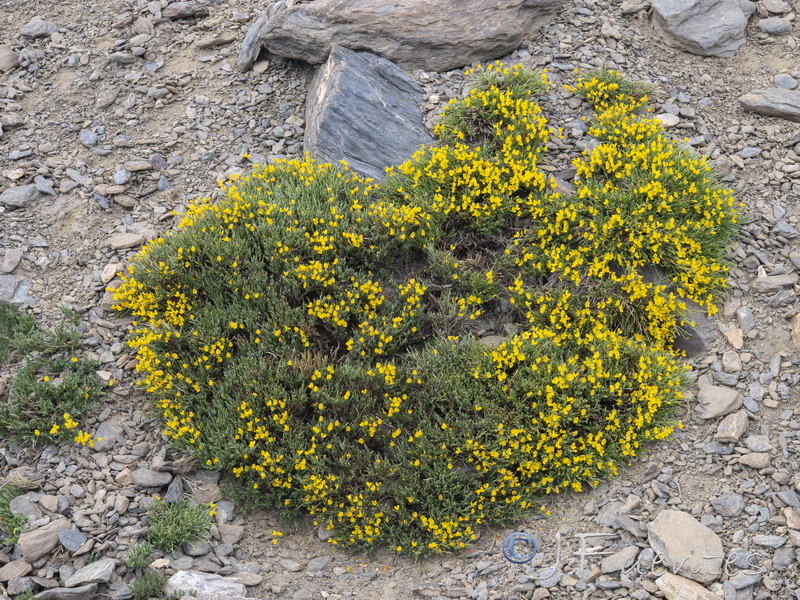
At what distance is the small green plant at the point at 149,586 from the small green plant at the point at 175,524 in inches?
14.7

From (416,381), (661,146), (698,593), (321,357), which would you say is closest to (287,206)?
(321,357)

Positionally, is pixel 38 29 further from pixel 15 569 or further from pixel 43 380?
pixel 15 569

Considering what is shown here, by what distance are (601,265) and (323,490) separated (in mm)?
3053

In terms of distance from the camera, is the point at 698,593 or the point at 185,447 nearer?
the point at 698,593

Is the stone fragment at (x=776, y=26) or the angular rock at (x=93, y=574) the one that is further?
the stone fragment at (x=776, y=26)

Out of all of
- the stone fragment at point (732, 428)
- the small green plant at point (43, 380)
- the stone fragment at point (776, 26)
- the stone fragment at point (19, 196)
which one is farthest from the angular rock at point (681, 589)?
the stone fragment at point (19, 196)

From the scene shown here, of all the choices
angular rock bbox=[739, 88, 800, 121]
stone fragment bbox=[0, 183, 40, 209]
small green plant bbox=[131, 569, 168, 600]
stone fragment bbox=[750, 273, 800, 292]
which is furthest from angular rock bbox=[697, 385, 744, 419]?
stone fragment bbox=[0, 183, 40, 209]

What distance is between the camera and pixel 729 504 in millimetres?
5441

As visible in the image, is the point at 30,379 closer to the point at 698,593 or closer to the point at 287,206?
the point at 287,206

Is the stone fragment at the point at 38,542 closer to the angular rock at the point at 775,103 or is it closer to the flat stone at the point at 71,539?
the flat stone at the point at 71,539

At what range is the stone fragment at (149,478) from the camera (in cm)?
589

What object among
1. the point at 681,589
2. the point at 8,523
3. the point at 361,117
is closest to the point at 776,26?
the point at 361,117

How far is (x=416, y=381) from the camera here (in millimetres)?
6125

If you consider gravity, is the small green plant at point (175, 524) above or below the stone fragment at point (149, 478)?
below
